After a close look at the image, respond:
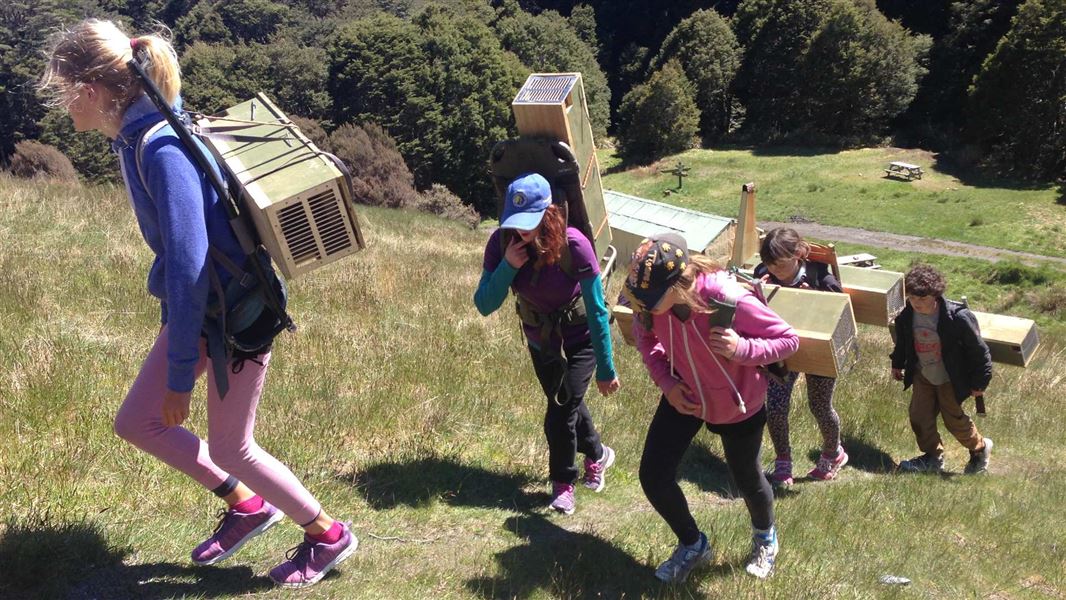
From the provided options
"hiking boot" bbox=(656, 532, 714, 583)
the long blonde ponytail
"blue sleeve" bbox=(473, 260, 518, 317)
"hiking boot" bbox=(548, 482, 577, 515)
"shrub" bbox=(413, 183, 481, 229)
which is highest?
the long blonde ponytail

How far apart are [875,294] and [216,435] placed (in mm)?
4931

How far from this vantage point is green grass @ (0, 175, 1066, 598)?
376 cm

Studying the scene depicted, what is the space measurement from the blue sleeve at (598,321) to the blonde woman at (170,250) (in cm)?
169

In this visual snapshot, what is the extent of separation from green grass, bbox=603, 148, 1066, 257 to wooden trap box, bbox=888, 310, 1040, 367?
32.8m

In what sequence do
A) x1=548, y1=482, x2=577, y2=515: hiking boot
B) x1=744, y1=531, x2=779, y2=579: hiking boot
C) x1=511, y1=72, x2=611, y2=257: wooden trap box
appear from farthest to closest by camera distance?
x1=548, y1=482, x2=577, y2=515: hiking boot < x1=511, y1=72, x2=611, y2=257: wooden trap box < x1=744, y1=531, x2=779, y2=579: hiking boot

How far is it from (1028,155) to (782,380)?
168 ft

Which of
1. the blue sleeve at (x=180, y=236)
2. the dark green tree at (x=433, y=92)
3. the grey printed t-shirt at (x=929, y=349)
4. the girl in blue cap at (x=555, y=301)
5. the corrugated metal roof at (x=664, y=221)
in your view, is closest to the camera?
the blue sleeve at (x=180, y=236)

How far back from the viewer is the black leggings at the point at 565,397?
14.9 ft

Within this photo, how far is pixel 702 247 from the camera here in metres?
29.5

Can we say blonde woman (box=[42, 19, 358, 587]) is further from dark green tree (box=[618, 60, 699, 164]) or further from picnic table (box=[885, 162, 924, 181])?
dark green tree (box=[618, 60, 699, 164])

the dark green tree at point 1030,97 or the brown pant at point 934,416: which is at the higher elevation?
the brown pant at point 934,416

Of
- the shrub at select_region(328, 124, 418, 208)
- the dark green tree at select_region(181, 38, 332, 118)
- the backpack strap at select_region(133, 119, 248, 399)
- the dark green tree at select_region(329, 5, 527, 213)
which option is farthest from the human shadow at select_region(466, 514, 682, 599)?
the dark green tree at select_region(181, 38, 332, 118)

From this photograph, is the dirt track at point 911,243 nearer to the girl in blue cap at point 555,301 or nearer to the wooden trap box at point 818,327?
the wooden trap box at point 818,327

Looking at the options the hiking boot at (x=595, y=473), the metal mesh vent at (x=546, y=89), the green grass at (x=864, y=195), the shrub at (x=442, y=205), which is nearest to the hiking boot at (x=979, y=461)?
the hiking boot at (x=595, y=473)
